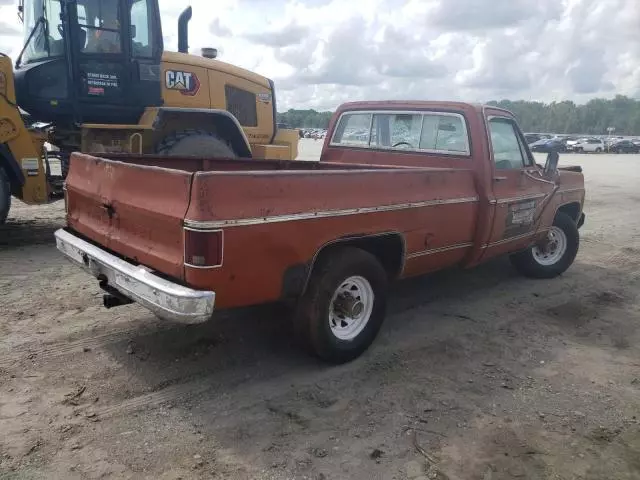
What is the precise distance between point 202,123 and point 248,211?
5.19 m

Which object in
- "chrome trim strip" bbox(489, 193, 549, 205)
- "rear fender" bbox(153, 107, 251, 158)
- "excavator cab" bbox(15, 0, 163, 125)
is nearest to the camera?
"chrome trim strip" bbox(489, 193, 549, 205)

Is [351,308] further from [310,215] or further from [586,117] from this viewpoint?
[586,117]

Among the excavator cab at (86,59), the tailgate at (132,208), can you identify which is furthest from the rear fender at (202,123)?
the tailgate at (132,208)

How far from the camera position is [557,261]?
687 centimetres

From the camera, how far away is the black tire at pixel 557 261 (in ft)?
22.0

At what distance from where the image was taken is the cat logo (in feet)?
26.2

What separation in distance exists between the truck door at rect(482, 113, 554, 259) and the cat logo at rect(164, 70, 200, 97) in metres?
4.57

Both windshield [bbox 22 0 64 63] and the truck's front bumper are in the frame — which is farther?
windshield [bbox 22 0 64 63]

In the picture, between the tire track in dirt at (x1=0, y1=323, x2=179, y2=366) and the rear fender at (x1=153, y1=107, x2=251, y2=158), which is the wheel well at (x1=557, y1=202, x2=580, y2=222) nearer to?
the rear fender at (x1=153, y1=107, x2=251, y2=158)

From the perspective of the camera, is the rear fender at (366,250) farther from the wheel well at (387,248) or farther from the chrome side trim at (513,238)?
the chrome side trim at (513,238)

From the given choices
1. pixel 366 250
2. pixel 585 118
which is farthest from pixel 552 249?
pixel 585 118

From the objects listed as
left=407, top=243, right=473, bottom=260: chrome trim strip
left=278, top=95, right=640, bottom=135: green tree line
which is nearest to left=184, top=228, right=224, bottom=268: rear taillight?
left=407, top=243, right=473, bottom=260: chrome trim strip

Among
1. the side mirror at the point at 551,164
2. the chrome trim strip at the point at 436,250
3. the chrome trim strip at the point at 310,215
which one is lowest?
the chrome trim strip at the point at 436,250

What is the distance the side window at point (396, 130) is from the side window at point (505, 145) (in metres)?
0.75
